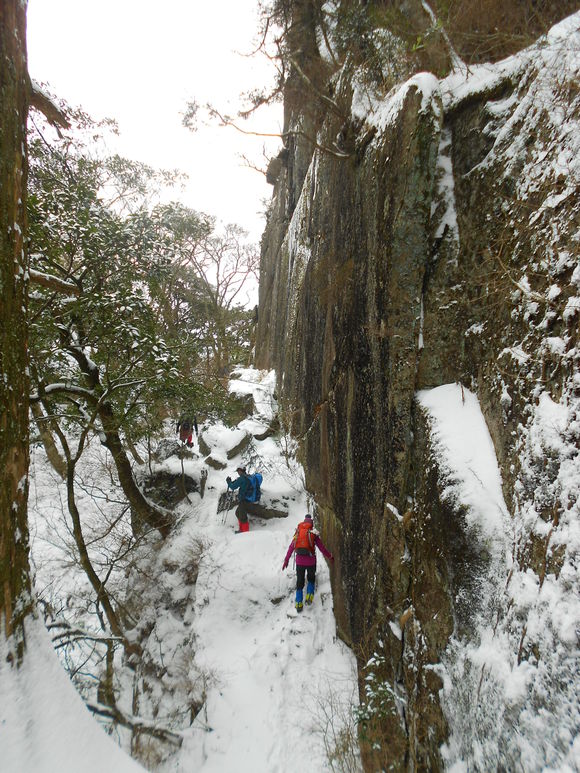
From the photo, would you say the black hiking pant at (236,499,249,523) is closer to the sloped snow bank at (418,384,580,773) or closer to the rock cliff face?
the rock cliff face

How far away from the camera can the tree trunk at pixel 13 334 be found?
5.92 ft

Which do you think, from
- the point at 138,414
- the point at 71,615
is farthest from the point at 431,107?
the point at 71,615

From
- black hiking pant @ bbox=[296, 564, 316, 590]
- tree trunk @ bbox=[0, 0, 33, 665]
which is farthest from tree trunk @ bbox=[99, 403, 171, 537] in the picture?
tree trunk @ bbox=[0, 0, 33, 665]

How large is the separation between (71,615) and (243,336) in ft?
52.0

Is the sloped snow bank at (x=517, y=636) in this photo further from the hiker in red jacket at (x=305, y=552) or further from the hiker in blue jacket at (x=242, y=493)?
the hiker in blue jacket at (x=242, y=493)

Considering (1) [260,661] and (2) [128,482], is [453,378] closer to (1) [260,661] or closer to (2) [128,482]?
(1) [260,661]

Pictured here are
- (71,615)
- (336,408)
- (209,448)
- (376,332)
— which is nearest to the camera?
(376,332)

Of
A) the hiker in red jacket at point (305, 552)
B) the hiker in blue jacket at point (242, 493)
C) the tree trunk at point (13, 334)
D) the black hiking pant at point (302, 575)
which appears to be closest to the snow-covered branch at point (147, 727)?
the hiker in red jacket at point (305, 552)

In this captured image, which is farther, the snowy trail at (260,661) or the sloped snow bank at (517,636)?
the snowy trail at (260,661)

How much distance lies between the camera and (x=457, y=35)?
4672 mm

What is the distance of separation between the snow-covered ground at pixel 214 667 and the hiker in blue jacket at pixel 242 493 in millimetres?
296

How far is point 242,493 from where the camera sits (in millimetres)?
8055

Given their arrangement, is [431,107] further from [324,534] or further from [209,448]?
[209,448]

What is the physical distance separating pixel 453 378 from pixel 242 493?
5508 millimetres
